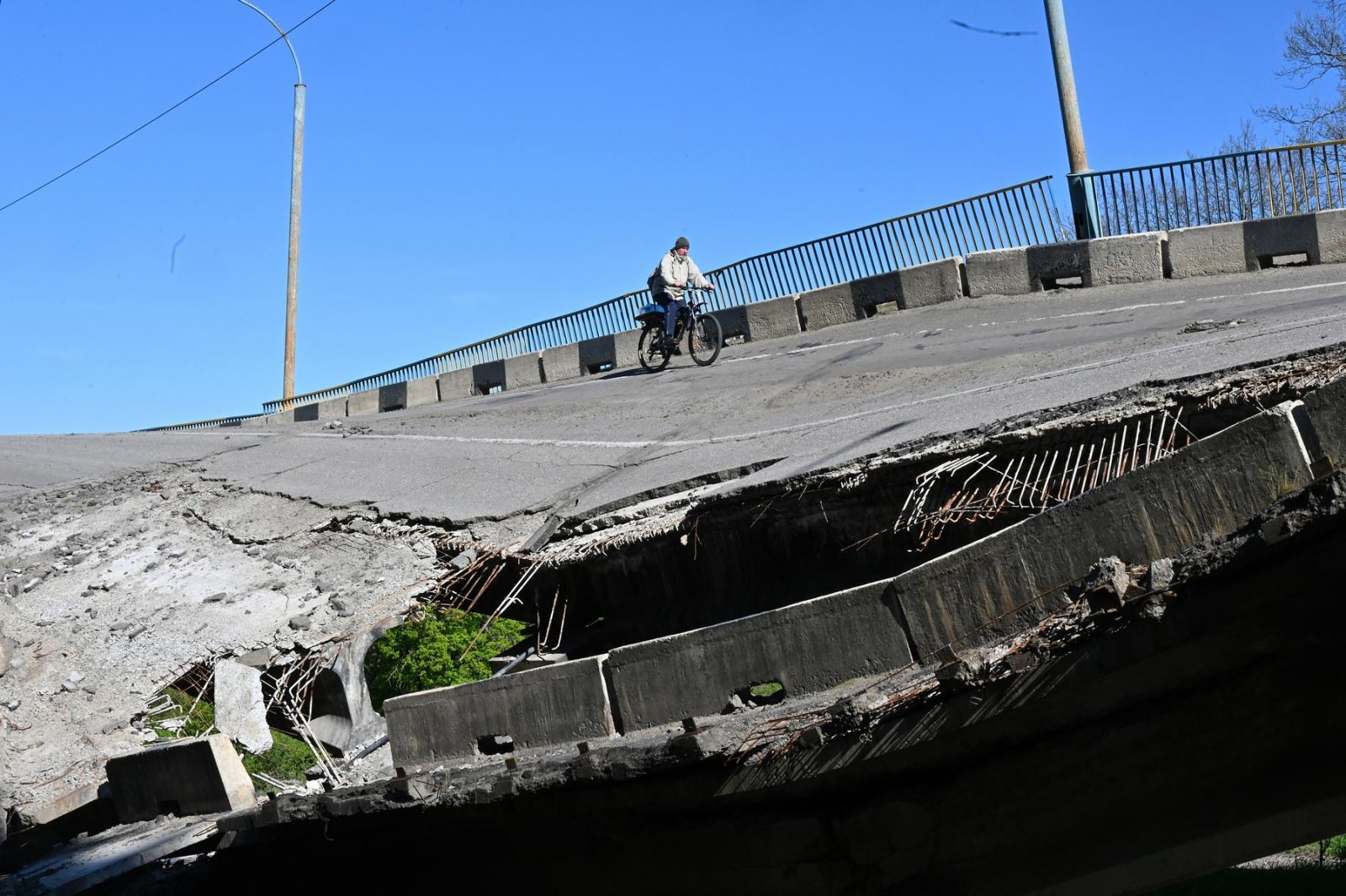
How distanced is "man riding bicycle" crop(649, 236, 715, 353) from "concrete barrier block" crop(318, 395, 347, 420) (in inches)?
528

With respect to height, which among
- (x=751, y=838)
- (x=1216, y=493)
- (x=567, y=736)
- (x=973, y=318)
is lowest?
(x=751, y=838)

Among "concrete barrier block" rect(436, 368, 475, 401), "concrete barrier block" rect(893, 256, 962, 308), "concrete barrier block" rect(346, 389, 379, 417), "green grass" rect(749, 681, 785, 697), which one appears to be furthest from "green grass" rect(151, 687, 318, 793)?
"concrete barrier block" rect(346, 389, 379, 417)

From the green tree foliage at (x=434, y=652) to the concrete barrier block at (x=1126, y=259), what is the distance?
12.9 meters

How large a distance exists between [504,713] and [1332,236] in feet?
47.5

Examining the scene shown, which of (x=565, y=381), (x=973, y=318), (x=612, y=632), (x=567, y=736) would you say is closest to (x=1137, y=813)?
(x=567, y=736)

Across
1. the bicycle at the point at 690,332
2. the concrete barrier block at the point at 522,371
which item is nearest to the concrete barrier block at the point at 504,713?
the bicycle at the point at 690,332

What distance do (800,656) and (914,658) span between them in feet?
1.66

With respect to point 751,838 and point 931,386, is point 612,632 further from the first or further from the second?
point 931,386

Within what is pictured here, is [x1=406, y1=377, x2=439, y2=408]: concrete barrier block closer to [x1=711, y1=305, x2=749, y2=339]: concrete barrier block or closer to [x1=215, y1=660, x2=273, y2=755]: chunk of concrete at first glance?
[x1=711, y1=305, x2=749, y2=339]: concrete barrier block

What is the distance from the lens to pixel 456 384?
28391 millimetres

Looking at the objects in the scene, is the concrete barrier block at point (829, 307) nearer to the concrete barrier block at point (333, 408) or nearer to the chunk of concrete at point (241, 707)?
the concrete barrier block at point (333, 408)

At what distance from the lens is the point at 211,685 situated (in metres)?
8.08

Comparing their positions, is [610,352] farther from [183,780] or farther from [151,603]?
[183,780]

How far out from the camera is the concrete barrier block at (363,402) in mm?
30594
